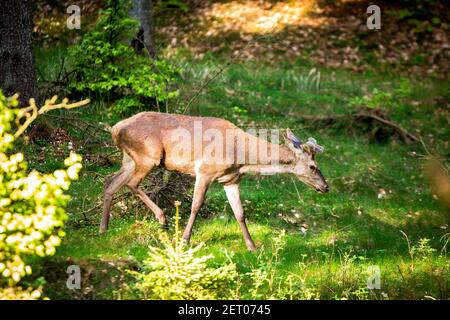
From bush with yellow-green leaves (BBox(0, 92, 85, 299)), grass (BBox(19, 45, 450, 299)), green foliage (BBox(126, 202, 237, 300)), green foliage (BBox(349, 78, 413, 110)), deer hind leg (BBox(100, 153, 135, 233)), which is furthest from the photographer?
green foliage (BBox(349, 78, 413, 110))

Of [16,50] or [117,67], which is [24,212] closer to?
[16,50]

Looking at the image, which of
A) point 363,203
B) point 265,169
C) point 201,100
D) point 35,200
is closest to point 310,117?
point 201,100

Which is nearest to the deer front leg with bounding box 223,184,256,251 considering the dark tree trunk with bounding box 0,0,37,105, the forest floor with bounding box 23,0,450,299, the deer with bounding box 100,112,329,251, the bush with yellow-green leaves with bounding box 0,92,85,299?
the deer with bounding box 100,112,329,251

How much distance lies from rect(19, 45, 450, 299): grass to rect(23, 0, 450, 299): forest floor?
0.07ft

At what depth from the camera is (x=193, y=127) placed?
9.12 m

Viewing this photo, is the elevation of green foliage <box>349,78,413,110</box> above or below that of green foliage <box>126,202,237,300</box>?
below

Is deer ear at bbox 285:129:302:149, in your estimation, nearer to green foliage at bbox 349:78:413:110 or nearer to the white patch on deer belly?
the white patch on deer belly

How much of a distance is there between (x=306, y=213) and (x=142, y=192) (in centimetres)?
307

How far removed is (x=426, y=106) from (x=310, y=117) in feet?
12.6

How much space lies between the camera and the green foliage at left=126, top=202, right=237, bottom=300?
6910 mm

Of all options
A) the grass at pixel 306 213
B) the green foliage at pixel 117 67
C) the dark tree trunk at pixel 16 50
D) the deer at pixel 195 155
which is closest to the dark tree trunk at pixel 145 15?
the grass at pixel 306 213

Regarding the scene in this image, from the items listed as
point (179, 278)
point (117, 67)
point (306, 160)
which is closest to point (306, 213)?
point (306, 160)

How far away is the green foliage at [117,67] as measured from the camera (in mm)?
12117

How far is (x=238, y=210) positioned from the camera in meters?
9.27
